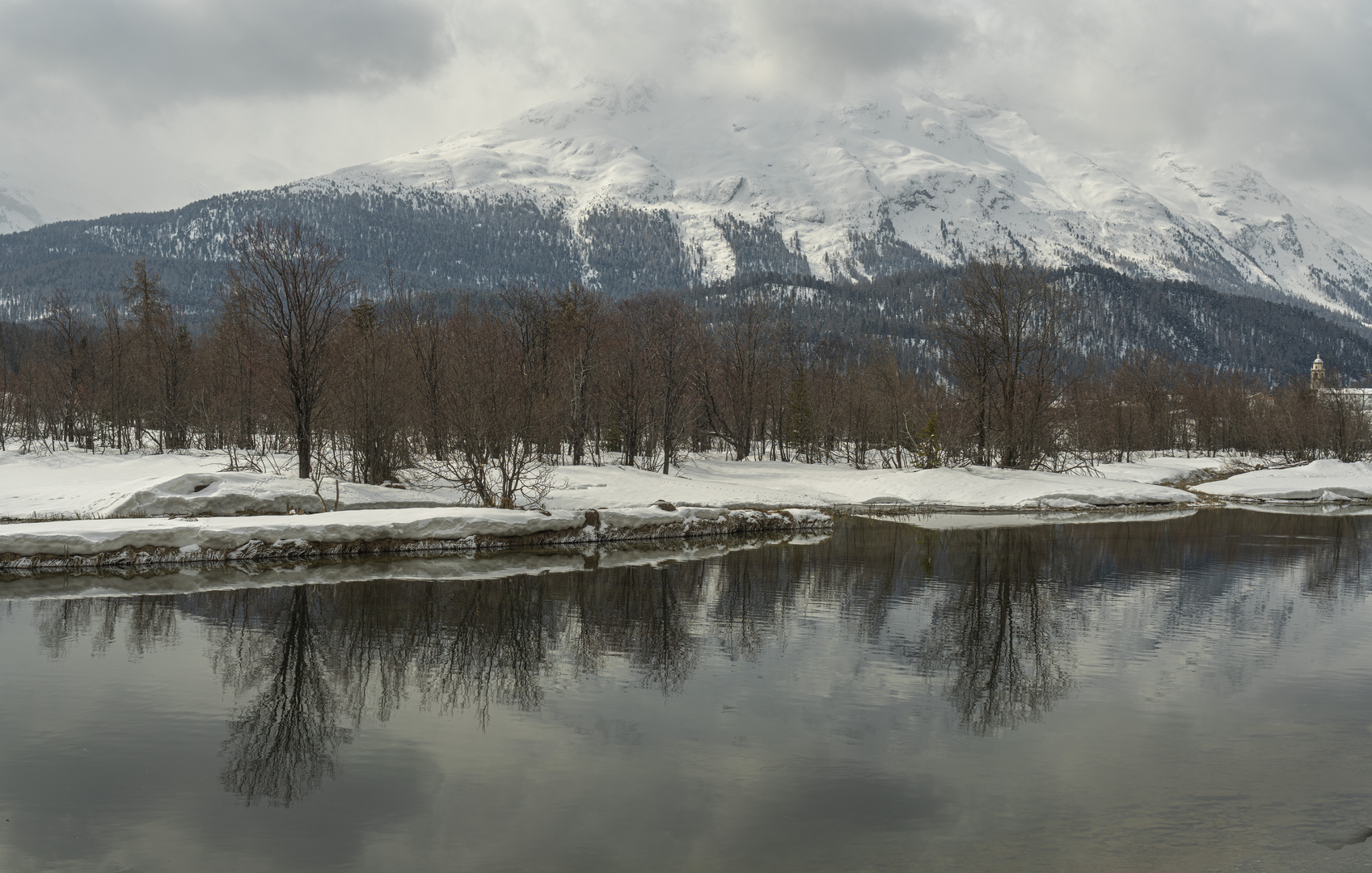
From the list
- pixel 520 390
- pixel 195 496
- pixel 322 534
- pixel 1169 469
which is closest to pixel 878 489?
pixel 520 390

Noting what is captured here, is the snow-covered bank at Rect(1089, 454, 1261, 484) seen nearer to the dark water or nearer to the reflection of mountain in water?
the reflection of mountain in water

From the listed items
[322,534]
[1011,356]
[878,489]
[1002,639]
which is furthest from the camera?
[1011,356]

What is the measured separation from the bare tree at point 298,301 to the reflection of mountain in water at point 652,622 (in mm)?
13265

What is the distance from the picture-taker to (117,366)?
47.2m

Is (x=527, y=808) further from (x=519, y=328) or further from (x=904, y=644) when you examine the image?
(x=519, y=328)

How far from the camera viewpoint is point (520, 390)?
25.7 meters

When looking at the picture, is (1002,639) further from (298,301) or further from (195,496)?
(298,301)

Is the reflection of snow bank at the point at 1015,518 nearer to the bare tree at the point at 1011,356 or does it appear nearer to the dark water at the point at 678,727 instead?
the bare tree at the point at 1011,356

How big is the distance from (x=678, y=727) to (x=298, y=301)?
2371 cm

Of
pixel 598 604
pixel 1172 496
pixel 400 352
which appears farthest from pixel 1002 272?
pixel 598 604

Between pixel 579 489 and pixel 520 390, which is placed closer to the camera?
pixel 520 390

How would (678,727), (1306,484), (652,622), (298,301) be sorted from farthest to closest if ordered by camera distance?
(1306,484), (298,301), (652,622), (678,727)

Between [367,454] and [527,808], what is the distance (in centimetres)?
2348

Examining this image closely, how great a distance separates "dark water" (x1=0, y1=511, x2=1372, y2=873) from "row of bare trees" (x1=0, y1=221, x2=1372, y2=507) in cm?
1138
